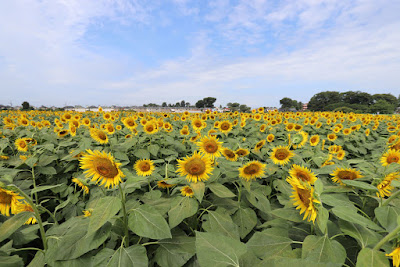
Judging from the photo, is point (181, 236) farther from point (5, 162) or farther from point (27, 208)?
→ point (5, 162)

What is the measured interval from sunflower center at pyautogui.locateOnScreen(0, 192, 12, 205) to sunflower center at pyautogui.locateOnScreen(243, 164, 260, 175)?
6.39 feet

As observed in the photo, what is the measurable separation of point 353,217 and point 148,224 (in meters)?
1.13

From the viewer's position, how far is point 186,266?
52.8 inches

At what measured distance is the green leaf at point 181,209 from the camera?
139 centimetres

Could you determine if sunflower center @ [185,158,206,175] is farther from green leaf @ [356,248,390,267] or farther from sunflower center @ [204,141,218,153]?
green leaf @ [356,248,390,267]

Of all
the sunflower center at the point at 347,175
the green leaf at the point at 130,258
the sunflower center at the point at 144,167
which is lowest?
the green leaf at the point at 130,258

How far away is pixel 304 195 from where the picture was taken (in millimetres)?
1175

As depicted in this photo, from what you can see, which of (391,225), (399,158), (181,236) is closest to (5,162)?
(181,236)

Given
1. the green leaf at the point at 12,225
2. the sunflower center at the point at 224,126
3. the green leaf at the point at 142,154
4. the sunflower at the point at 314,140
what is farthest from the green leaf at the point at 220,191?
the sunflower at the point at 314,140

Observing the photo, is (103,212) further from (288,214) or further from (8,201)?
(288,214)

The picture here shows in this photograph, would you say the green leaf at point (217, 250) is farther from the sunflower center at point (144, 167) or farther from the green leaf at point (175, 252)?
the sunflower center at point (144, 167)

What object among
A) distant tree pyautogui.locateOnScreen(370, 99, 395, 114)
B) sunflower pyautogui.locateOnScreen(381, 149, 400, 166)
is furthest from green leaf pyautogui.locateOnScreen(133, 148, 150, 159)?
distant tree pyautogui.locateOnScreen(370, 99, 395, 114)

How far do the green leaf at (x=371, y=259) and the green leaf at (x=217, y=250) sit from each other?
493 millimetres

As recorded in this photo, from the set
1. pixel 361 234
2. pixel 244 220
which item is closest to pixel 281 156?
pixel 244 220
